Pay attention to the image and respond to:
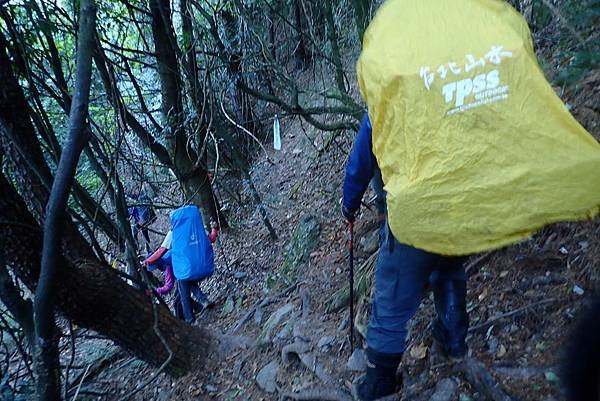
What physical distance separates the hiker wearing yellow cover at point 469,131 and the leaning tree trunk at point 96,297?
184 cm

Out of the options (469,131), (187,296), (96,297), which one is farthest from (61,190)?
(187,296)

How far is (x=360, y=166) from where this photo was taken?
255 centimetres

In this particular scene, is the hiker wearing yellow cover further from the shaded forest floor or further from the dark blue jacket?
the shaded forest floor

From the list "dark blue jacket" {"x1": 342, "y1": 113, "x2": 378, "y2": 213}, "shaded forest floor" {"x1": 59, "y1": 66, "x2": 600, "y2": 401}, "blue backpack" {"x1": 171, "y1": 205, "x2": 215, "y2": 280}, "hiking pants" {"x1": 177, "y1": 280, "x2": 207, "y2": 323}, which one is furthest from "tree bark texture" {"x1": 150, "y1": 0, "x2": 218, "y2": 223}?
"dark blue jacket" {"x1": 342, "y1": 113, "x2": 378, "y2": 213}

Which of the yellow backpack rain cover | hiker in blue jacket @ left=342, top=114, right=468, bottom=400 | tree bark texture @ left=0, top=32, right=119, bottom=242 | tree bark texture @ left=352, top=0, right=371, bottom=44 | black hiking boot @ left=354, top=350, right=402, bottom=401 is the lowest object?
black hiking boot @ left=354, top=350, right=402, bottom=401

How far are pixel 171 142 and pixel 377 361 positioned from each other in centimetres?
577

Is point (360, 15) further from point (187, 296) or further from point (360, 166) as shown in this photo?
point (187, 296)

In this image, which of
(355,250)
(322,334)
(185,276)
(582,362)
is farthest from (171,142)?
(582,362)

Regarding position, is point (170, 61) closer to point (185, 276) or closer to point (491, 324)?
point (185, 276)

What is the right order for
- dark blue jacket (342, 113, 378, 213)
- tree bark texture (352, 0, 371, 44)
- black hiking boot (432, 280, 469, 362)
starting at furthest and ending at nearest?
tree bark texture (352, 0, 371, 44)
black hiking boot (432, 280, 469, 362)
dark blue jacket (342, 113, 378, 213)

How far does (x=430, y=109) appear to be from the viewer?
1.91 m

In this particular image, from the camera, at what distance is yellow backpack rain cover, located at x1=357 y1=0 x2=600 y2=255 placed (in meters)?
1.81

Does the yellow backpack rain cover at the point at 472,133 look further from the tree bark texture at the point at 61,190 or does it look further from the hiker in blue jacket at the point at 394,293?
the tree bark texture at the point at 61,190

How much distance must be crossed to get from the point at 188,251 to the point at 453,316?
4240 mm
